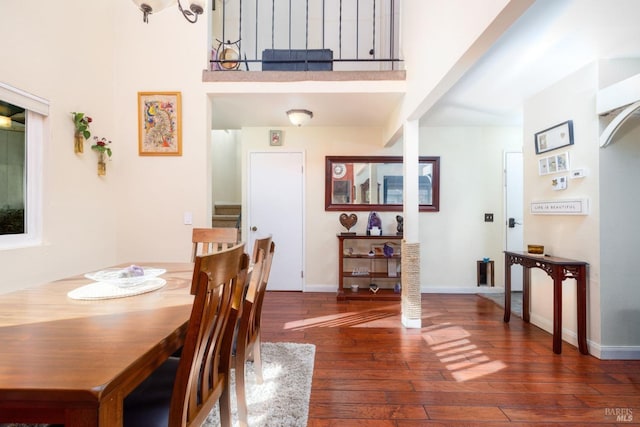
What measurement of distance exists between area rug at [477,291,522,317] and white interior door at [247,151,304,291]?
248 cm

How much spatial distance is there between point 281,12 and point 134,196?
346 centimetres

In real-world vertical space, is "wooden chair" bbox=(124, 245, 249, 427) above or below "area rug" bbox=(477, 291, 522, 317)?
above

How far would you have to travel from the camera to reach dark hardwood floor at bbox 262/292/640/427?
1.68 metres

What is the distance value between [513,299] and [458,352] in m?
2.02

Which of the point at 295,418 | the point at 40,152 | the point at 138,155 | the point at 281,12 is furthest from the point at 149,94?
the point at 295,418

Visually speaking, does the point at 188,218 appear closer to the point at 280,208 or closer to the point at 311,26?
the point at 280,208

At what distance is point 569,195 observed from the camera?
261 centimetres

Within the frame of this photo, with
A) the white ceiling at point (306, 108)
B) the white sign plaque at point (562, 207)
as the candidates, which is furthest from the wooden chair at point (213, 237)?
the white sign plaque at point (562, 207)

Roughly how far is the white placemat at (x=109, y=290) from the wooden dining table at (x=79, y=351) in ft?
0.11

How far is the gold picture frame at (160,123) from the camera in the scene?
9.69 feet

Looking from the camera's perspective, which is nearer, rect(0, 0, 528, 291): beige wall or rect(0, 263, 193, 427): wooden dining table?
rect(0, 263, 193, 427): wooden dining table

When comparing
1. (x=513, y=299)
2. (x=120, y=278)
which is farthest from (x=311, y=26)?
(x=513, y=299)

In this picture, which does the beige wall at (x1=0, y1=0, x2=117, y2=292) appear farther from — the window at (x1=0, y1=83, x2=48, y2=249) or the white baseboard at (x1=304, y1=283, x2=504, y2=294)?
the white baseboard at (x1=304, y1=283, x2=504, y2=294)

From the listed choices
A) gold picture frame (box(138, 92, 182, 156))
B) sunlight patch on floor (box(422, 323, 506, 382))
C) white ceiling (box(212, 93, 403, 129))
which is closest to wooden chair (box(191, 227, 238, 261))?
gold picture frame (box(138, 92, 182, 156))
